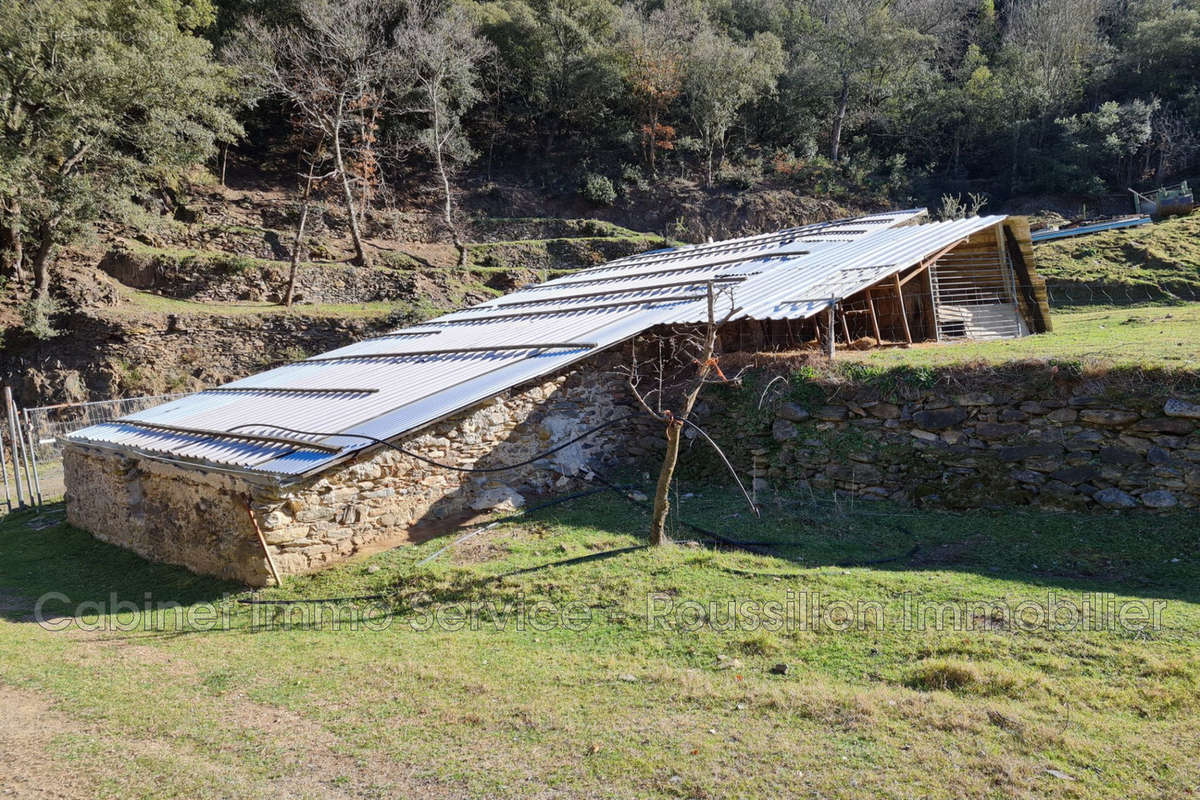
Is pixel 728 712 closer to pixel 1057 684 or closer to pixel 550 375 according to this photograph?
pixel 1057 684

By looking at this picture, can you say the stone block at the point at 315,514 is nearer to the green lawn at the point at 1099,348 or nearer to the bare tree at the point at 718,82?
the green lawn at the point at 1099,348

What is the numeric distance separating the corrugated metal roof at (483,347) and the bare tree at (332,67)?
14.0 m

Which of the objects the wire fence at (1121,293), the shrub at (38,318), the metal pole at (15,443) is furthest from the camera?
the shrub at (38,318)

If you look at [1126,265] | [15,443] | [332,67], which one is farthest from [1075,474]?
[332,67]

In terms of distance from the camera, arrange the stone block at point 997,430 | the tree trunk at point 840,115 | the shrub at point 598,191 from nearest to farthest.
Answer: the stone block at point 997,430 → the shrub at point 598,191 → the tree trunk at point 840,115

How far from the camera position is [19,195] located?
19531 millimetres

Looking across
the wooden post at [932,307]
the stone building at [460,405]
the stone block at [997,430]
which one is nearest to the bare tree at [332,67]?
the stone building at [460,405]

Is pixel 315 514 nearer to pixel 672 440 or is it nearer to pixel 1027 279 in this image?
pixel 672 440

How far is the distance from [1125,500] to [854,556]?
3.06 metres

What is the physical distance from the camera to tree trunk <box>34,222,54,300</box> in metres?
19.9

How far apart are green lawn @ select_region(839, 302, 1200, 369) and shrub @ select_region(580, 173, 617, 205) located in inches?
874

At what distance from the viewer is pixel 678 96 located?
37469mm

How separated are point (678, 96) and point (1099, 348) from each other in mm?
31690

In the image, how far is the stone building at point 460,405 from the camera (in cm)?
866
